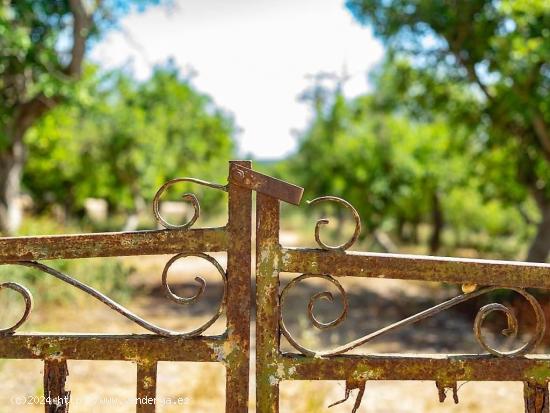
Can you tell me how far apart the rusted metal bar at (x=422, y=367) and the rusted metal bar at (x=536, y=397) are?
0.07 ft

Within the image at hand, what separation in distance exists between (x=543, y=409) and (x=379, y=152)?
16.4 metres

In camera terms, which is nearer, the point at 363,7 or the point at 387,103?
the point at 363,7

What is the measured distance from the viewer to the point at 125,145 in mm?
19219

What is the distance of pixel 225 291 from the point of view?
188 centimetres

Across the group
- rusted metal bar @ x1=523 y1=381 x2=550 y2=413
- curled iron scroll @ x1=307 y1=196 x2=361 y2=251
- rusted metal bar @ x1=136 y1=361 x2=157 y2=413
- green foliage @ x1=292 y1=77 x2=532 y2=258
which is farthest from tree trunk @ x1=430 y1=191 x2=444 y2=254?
rusted metal bar @ x1=136 y1=361 x2=157 y2=413

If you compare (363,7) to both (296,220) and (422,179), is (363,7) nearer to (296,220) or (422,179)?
(422,179)

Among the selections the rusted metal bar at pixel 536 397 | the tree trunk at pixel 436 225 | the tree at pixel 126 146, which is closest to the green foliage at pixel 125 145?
the tree at pixel 126 146

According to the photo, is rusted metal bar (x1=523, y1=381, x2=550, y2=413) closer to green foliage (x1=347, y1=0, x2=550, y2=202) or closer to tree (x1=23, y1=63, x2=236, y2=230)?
green foliage (x1=347, y1=0, x2=550, y2=202)

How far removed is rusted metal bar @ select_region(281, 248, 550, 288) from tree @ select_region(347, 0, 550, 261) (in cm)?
756

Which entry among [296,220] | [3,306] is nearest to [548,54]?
[3,306]

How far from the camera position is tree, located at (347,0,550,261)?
909 cm

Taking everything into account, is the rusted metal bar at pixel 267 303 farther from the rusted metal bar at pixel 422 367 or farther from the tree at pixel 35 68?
the tree at pixel 35 68

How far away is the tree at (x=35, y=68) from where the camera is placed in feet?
29.9

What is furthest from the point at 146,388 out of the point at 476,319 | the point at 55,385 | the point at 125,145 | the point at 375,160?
the point at 125,145
